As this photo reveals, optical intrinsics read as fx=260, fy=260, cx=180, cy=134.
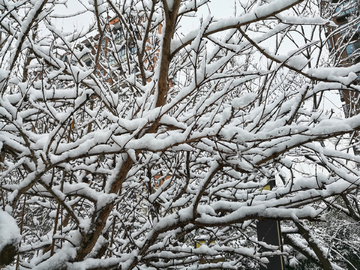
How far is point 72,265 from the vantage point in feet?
6.55

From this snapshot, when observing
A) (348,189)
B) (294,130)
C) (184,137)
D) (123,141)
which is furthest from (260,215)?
(123,141)

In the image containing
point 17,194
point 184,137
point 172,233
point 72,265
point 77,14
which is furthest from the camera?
point 77,14

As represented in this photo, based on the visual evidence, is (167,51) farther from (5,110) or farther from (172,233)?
(172,233)

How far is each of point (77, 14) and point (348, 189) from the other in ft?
10.5

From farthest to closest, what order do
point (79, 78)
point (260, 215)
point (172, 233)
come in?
point (172, 233) < point (260, 215) < point (79, 78)

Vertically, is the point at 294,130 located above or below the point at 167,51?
below

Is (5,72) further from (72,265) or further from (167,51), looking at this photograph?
(72,265)

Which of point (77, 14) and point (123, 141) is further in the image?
point (77, 14)

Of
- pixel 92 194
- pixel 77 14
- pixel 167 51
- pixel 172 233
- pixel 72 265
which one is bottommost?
pixel 72 265

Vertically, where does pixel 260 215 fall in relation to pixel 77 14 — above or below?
below

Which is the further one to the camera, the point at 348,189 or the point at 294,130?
the point at 348,189

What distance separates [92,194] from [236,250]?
5.18 feet

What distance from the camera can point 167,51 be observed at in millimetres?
2229

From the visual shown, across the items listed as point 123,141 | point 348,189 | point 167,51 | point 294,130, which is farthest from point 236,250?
point 167,51
